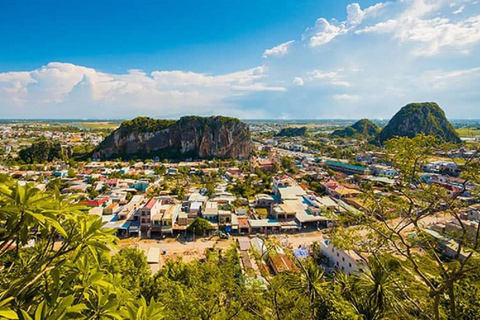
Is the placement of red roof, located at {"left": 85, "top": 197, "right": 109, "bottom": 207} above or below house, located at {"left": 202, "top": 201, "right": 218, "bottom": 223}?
above

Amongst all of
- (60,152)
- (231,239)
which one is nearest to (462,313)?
(231,239)

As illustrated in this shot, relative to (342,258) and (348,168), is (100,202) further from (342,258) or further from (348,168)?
(348,168)

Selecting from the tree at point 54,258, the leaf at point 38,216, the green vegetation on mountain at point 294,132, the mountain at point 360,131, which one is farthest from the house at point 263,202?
the green vegetation on mountain at point 294,132

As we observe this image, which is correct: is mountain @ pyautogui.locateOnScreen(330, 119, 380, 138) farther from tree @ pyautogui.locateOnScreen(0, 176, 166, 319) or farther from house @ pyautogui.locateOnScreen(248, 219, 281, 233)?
tree @ pyautogui.locateOnScreen(0, 176, 166, 319)

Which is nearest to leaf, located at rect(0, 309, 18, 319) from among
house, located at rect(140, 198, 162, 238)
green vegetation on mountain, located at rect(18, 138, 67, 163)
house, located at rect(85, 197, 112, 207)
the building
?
house, located at rect(140, 198, 162, 238)

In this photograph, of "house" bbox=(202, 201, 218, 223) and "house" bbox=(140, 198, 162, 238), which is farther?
"house" bbox=(202, 201, 218, 223)

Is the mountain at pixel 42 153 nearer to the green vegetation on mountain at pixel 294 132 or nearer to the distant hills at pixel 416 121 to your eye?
the distant hills at pixel 416 121
